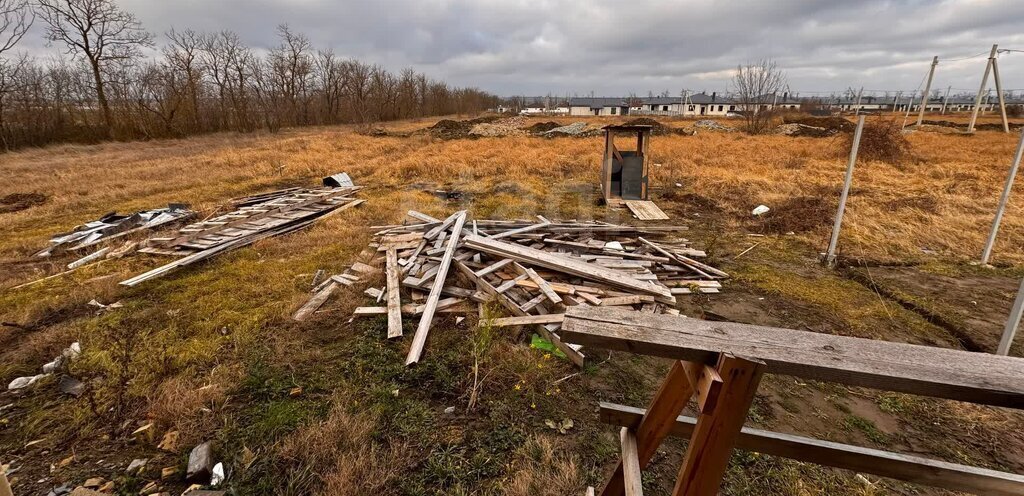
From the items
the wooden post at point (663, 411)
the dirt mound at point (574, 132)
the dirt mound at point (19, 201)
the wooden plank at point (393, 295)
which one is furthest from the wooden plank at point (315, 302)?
the dirt mound at point (574, 132)

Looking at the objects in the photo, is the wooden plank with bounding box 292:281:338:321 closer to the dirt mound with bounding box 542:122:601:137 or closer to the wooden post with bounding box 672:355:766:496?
the wooden post with bounding box 672:355:766:496

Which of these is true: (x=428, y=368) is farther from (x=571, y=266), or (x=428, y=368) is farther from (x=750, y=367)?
(x=750, y=367)

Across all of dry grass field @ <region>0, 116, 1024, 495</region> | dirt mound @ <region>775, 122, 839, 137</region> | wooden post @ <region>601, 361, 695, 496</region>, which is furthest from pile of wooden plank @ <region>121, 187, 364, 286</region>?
dirt mound @ <region>775, 122, 839, 137</region>

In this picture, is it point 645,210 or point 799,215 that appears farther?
point 645,210

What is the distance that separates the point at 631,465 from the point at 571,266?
13.8ft

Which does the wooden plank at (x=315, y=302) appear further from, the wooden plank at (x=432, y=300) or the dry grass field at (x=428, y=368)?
the wooden plank at (x=432, y=300)

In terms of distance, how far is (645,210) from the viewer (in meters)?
10.4

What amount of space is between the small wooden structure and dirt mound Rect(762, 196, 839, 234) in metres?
3.24

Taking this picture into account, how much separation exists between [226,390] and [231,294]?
2593 millimetres

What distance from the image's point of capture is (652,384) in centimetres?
425

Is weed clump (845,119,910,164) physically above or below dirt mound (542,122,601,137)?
below

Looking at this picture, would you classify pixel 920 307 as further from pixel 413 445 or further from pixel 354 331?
pixel 354 331

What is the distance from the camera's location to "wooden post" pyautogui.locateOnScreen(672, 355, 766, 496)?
1232 millimetres

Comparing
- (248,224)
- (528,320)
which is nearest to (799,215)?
(528,320)
